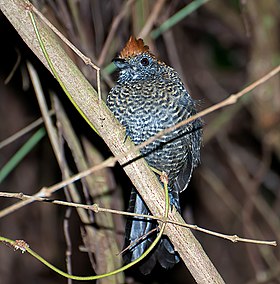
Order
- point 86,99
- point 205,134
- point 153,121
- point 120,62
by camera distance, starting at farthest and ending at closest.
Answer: point 205,134 < point 120,62 < point 153,121 < point 86,99

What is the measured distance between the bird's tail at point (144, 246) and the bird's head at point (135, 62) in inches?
17.8

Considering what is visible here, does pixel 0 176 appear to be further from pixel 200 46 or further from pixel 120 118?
pixel 200 46

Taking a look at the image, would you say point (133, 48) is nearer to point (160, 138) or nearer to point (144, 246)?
point (160, 138)

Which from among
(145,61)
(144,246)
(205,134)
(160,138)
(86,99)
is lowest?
(144,246)

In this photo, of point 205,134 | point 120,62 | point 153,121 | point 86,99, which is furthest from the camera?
point 205,134

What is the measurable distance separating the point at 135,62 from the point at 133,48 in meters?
0.05

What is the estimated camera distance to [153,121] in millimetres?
2135

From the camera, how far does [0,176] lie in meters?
2.28

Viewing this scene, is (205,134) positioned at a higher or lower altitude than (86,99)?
higher

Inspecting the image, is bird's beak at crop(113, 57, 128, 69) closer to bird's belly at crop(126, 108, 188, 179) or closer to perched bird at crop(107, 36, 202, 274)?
perched bird at crop(107, 36, 202, 274)

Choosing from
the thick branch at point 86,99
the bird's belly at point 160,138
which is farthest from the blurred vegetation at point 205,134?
the thick branch at point 86,99

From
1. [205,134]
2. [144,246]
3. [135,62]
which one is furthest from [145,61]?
[205,134]

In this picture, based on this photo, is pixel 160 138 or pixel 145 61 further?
pixel 145 61

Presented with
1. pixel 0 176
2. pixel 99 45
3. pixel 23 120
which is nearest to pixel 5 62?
pixel 23 120
